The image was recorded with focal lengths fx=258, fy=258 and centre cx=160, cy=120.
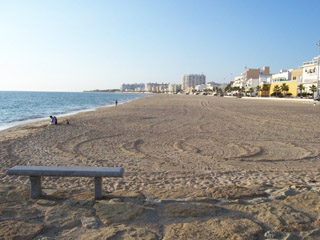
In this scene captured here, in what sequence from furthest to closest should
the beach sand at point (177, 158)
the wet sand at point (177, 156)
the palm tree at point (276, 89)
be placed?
1. the palm tree at point (276, 89)
2. the wet sand at point (177, 156)
3. the beach sand at point (177, 158)

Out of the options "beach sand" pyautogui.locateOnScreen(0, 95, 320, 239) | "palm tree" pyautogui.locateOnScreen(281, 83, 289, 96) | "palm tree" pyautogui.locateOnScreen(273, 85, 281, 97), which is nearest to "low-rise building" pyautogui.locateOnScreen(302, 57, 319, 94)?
"palm tree" pyautogui.locateOnScreen(281, 83, 289, 96)

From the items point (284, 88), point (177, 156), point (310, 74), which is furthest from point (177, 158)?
point (284, 88)

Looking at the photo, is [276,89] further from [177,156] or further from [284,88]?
[177,156]

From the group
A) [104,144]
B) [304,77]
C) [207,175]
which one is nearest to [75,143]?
[104,144]

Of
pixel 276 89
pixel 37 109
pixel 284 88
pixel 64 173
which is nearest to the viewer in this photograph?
pixel 64 173

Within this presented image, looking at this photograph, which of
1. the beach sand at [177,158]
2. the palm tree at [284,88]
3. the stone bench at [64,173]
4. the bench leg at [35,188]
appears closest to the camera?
the stone bench at [64,173]

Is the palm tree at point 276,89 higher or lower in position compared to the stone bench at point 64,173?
higher

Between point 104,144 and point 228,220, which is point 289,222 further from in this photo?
point 104,144

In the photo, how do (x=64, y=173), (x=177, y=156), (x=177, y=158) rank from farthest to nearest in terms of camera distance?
(x=177, y=156), (x=177, y=158), (x=64, y=173)

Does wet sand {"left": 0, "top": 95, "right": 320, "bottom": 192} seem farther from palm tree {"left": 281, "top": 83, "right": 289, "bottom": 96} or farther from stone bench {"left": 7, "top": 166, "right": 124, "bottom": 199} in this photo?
palm tree {"left": 281, "top": 83, "right": 289, "bottom": 96}

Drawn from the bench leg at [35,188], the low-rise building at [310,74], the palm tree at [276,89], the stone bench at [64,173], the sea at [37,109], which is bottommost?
the sea at [37,109]

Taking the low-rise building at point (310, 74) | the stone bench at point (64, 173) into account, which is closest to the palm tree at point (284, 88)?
the low-rise building at point (310, 74)

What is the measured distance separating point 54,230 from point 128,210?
3.10 feet

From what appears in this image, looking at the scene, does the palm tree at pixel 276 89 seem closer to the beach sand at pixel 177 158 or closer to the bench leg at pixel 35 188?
the beach sand at pixel 177 158
